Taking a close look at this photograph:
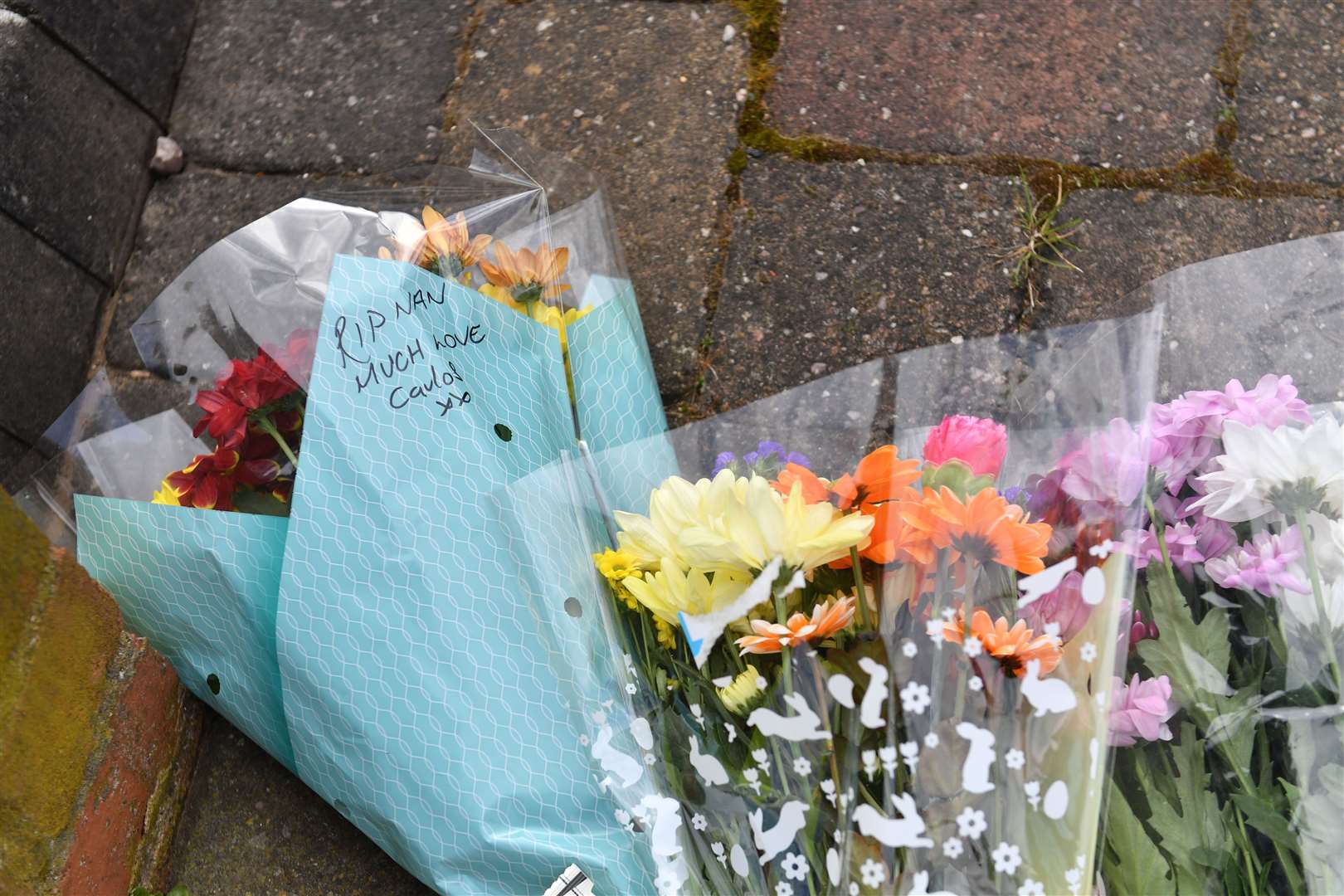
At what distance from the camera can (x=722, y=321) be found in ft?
5.90

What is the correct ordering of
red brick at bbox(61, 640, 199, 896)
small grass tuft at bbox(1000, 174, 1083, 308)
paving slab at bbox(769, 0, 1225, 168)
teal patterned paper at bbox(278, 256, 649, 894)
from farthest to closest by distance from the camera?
paving slab at bbox(769, 0, 1225, 168) → small grass tuft at bbox(1000, 174, 1083, 308) → red brick at bbox(61, 640, 199, 896) → teal patterned paper at bbox(278, 256, 649, 894)

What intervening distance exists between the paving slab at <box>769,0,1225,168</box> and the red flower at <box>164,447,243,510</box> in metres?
1.13

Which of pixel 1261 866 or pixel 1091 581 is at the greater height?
pixel 1091 581

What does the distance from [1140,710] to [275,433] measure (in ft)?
2.92

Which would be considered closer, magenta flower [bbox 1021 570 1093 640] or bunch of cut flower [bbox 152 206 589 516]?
magenta flower [bbox 1021 570 1093 640]

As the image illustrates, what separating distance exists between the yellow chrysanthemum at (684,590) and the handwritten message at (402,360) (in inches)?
12.3

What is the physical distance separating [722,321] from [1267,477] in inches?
38.1

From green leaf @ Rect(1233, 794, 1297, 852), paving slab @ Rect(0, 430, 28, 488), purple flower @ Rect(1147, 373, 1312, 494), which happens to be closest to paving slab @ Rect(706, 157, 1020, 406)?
purple flower @ Rect(1147, 373, 1312, 494)

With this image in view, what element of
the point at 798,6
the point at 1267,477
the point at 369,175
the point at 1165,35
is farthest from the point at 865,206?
the point at 1267,477

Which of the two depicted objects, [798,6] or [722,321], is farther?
[798,6]

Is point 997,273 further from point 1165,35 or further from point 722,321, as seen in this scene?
point 1165,35

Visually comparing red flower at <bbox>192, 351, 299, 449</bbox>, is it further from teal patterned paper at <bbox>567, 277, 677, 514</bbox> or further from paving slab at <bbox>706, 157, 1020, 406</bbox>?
paving slab at <bbox>706, 157, 1020, 406</bbox>

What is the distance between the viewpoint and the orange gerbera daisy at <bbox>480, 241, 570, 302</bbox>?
1268 millimetres

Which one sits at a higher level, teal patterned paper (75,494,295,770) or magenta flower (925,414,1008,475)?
magenta flower (925,414,1008,475)
